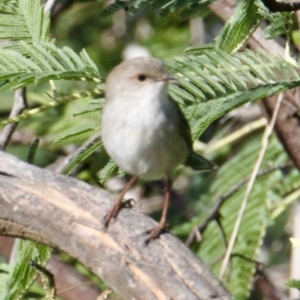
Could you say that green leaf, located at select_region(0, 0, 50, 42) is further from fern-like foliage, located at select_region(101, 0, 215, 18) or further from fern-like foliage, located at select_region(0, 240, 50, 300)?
fern-like foliage, located at select_region(0, 240, 50, 300)

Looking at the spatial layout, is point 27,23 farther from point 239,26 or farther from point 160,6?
point 239,26

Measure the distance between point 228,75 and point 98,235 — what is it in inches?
25.8

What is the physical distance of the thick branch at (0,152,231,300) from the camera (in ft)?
8.07

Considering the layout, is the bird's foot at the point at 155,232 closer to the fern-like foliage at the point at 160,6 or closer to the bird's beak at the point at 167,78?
the bird's beak at the point at 167,78

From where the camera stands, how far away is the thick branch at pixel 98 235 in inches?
96.9

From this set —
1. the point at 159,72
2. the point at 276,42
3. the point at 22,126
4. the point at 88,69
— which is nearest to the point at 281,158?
the point at 276,42

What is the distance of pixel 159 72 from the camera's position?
10.1ft

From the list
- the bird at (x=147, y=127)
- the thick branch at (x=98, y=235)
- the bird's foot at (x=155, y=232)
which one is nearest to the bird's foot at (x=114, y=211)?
the thick branch at (x=98, y=235)

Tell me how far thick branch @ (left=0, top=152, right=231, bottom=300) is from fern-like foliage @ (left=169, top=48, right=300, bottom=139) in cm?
43

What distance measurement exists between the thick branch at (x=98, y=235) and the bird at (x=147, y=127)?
0.30 m

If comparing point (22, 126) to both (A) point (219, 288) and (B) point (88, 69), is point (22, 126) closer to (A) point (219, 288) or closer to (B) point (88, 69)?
(B) point (88, 69)

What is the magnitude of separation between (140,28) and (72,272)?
99.9 inches

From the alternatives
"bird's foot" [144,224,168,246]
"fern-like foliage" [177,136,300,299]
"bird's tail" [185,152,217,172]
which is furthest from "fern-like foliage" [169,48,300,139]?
"fern-like foliage" [177,136,300,299]

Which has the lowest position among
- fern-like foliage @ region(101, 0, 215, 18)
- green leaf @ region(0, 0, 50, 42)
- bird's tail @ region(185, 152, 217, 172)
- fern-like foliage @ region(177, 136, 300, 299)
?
fern-like foliage @ region(177, 136, 300, 299)
